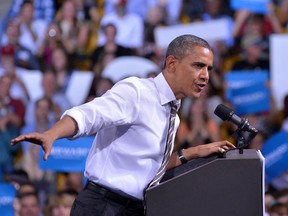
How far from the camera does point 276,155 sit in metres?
7.25

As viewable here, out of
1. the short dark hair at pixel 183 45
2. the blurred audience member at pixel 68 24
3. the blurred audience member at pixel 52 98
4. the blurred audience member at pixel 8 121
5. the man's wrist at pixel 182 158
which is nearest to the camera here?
the short dark hair at pixel 183 45

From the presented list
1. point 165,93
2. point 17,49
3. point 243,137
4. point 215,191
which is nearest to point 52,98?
point 17,49

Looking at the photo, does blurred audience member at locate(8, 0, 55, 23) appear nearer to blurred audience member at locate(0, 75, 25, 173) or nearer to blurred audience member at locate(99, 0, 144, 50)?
blurred audience member at locate(99, 0, 144, 50)

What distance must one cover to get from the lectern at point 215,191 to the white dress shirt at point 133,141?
308 mm

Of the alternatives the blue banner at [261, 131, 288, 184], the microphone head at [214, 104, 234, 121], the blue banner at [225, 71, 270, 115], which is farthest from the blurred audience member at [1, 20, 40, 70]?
the microphone head at [214, 104, 234, 121]

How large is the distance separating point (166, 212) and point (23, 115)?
5140 millimetres

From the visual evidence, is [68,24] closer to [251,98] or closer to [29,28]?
[29,28]

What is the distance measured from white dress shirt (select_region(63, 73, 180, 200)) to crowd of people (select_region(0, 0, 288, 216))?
2914mm

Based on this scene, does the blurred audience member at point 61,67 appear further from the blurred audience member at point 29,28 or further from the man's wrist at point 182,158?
the man's wrist at point 182,158

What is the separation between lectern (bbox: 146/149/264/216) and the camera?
11.4ft

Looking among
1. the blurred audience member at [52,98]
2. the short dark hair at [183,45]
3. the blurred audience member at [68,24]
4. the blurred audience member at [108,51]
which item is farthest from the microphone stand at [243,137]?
the blurred audience member at [68,24]

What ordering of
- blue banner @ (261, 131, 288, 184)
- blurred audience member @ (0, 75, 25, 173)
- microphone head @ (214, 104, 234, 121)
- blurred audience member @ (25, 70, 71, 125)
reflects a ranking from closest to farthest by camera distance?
microphone head @ (214, 104, 234, 121)
blue banner @ (261, 131, 288, 184)
blurred audience member @ (0, 75, 25, 173)
blurred audience member @ (25, 70, 71, 125)

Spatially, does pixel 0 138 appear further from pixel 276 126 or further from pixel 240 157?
pixel 240 157

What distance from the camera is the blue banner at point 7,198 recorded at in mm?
6691
